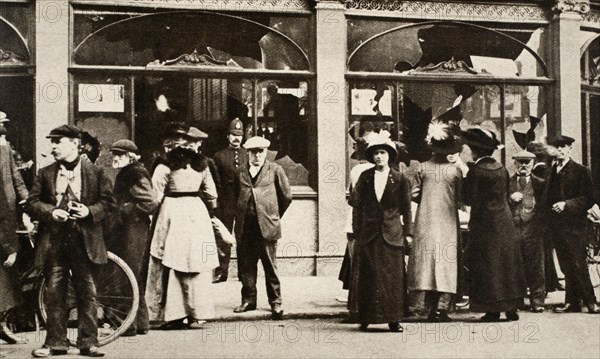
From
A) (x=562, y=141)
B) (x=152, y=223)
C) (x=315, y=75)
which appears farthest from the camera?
(x=315, y=75)

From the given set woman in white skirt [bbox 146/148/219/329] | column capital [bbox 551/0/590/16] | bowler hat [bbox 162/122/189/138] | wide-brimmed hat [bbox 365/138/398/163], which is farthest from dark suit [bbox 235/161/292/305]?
column capital [bbox 551/0/590/16]

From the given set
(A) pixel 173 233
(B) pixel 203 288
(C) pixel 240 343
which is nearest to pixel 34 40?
(A) pixel 173 233

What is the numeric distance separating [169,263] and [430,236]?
7.34ft

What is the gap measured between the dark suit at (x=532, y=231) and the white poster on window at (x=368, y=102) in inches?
60.8

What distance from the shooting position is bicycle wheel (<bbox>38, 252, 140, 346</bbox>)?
5277 millimetres

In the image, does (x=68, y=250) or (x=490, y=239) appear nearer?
(x=68, y=250)

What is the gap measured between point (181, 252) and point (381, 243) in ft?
5.25

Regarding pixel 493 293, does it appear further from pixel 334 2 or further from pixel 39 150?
pixel 39 150

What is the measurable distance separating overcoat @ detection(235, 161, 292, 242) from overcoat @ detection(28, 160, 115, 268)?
133 centimetres

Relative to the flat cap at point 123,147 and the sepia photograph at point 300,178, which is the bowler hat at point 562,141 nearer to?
the sepia photograph at point 300,178

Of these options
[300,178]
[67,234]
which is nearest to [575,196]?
[300,178]

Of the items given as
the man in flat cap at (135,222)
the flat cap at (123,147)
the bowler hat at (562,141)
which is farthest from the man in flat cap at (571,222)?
the flat cap at (123,147)

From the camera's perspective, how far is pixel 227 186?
621 cm

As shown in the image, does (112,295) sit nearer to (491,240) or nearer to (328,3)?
(491,240)
